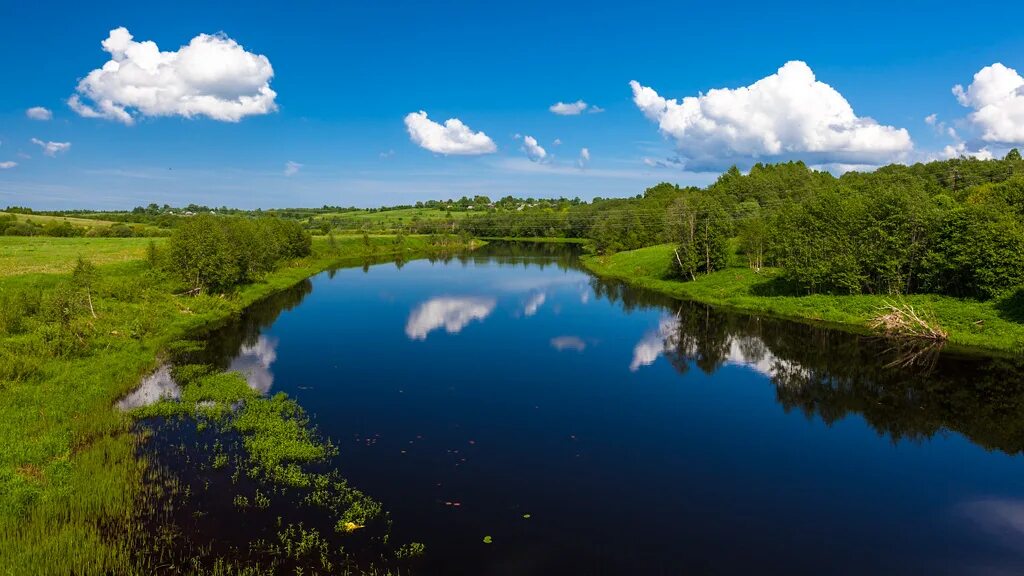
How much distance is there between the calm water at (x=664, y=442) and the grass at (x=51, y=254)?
1256 inches

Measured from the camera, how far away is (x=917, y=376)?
34.0 metres

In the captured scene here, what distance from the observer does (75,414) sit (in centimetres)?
2427

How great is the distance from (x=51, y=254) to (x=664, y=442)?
8978cm

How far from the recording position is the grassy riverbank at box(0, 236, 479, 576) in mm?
15383

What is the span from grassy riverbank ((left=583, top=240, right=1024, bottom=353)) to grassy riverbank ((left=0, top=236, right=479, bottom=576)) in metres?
51.4

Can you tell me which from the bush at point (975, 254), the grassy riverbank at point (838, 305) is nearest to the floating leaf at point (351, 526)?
the grassy riverbank at point (838, 305)

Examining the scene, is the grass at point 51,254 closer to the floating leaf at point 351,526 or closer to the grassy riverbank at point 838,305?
the floating leaf at point 351,526

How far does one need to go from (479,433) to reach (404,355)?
51.4ft

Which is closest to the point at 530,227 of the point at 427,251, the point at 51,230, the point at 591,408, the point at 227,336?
the point at 427,251

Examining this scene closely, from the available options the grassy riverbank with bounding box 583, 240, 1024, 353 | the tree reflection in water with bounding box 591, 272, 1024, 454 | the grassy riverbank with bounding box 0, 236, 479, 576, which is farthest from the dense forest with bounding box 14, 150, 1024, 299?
the grassy riverbank with bounding box 0, 236, 479, 576

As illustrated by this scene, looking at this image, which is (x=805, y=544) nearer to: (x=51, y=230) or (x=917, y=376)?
(x=917, y=376)

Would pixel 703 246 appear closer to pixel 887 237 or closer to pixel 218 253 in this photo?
pixel 887 237

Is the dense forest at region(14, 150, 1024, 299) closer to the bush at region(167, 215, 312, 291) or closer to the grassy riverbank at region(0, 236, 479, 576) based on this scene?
the bush at region(167, 215, 312, 291)

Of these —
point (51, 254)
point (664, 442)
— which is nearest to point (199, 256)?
point (51, 254)
